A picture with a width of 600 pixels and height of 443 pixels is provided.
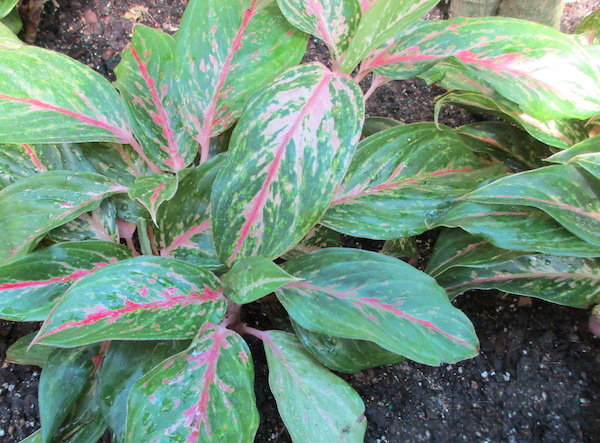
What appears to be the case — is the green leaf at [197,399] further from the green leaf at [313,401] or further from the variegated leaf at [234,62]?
the variegated leaf at [234,62]

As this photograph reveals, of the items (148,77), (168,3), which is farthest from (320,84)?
(168,3)

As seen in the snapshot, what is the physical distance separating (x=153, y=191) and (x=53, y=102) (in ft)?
0.89

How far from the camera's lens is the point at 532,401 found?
982 mm

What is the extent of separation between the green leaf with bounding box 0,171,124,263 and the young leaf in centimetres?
3

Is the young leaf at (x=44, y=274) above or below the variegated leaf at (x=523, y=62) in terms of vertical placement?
below

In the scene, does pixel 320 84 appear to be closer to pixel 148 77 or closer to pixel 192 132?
pixel 192 132

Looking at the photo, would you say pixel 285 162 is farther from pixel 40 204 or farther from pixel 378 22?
pixel 40 204

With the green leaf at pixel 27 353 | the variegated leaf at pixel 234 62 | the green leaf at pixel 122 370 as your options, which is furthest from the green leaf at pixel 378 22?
the green leaf at pixel 27 353

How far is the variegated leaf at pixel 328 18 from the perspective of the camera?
860mm

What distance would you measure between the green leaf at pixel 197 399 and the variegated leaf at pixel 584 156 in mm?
612

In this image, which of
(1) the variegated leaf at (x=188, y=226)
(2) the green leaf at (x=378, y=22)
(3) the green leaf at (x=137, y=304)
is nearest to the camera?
(3) the green leaf at (x=137, y=304)

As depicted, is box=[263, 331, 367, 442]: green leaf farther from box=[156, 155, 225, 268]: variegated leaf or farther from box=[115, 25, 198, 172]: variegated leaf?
box=[115, 25, 198, 172]: variegated leaf

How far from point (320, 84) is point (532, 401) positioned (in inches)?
29.0

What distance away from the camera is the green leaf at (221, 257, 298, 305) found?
2.20 ft
